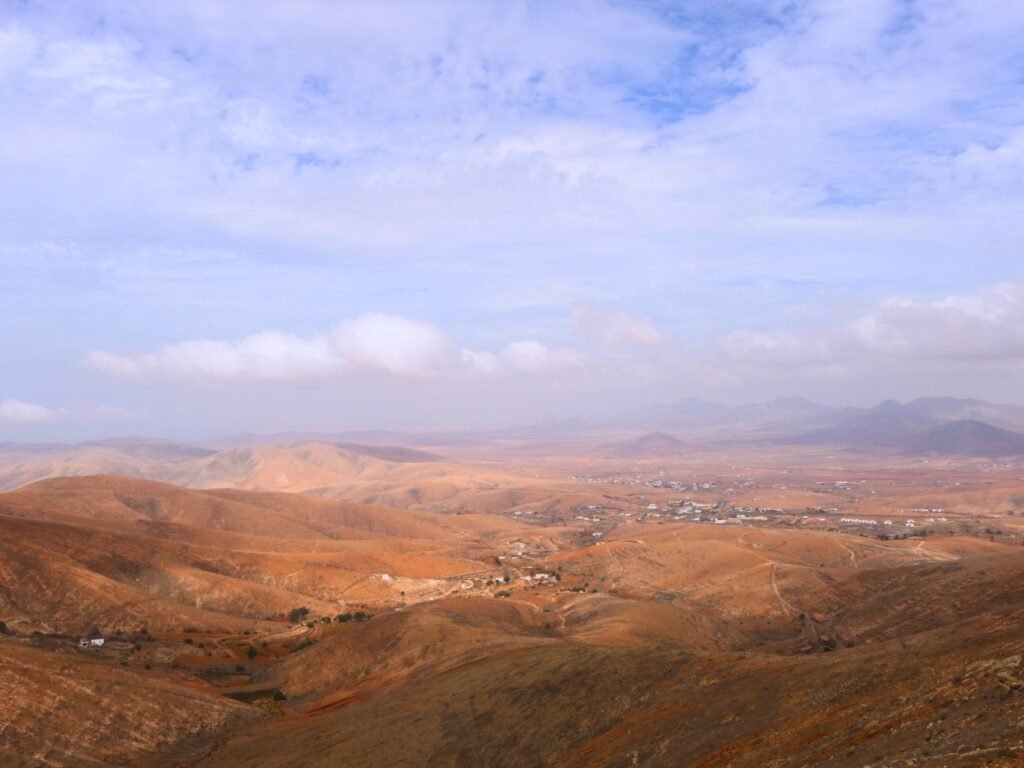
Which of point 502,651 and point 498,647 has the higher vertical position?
point 502,651

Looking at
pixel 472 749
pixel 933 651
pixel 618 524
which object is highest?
pixel 933 651

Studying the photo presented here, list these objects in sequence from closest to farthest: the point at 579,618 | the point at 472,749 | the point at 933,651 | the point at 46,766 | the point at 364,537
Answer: the point at 933,651 → the point at 472,749 → the point at 46,766 → the point at 579,618 → the point at 364,537

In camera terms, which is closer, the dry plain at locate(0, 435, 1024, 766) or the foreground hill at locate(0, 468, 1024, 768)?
the foreground hill at locate(0, 468, 1024, 768)

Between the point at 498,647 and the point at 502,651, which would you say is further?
the point at 498,647

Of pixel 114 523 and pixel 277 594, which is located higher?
pixel 114 523

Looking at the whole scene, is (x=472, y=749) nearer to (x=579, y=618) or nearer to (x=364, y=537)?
(x=579, y=618)

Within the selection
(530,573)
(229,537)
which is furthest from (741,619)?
(229,537)

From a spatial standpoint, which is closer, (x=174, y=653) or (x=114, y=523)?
(x=174, y=653)

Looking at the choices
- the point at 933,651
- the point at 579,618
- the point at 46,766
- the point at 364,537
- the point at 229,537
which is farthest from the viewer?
the point at 364,537

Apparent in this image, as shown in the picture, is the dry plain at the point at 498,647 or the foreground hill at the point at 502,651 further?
the dry plain at the point at 498,647
